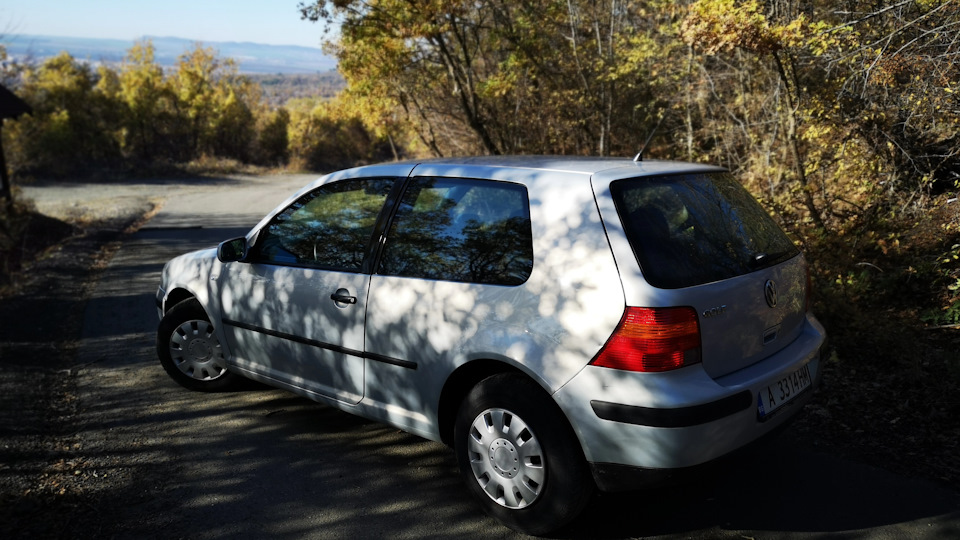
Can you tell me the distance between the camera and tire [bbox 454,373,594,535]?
3.12m

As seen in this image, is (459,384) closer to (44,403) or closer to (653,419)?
(653,419)

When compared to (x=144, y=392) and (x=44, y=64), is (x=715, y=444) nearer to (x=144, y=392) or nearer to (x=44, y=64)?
(x=144, y=392)

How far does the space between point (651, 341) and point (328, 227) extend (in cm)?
221

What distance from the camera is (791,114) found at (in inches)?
347

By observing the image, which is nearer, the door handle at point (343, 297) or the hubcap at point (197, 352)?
the door handle at point (343, 297)

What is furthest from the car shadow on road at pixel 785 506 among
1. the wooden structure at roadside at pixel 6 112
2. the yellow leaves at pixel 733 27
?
the wooden structure at roadside at pixel 6 112

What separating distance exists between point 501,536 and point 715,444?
1092mm

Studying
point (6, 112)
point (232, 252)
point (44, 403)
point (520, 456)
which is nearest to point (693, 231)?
point (520, 456)

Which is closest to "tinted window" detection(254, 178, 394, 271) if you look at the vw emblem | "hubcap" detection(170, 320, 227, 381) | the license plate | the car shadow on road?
"hubcap" detection(170, 320, 227, 381)

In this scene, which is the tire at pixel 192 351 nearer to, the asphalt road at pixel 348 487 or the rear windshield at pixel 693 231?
the asphalt road at pixel 348 487

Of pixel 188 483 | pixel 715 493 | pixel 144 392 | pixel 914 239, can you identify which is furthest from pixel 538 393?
pixel 914 239

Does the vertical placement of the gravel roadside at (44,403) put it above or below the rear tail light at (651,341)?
below

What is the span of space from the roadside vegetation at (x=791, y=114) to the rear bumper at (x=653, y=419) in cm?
165

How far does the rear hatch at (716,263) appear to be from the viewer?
10.0 ft
